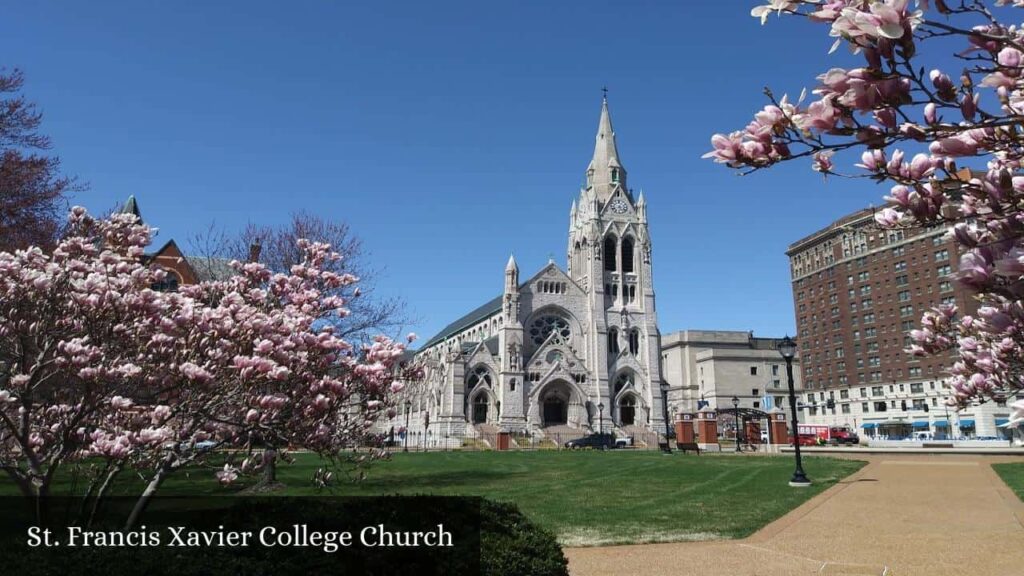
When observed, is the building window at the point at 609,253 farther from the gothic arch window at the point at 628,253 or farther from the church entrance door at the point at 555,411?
the church entrance door at the point at 555,411

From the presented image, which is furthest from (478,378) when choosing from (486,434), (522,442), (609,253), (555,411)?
(609,253)

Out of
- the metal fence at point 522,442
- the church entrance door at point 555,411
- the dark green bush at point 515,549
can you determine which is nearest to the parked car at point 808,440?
the metal fence at point 522,442

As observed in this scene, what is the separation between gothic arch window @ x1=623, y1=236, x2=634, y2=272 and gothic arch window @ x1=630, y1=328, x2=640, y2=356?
Result: 783 cm

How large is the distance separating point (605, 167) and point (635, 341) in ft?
Result: 74.9

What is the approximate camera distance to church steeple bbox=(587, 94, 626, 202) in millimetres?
77500

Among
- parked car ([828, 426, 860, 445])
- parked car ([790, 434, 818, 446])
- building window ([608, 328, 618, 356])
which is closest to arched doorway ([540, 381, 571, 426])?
building window ([608, 328, 618, 356])

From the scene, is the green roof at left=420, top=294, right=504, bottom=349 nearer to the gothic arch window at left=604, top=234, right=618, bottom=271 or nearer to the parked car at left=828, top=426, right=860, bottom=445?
the gothic arch window at left=604, top=234, right=618, bottom=271

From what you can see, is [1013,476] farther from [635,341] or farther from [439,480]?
[635,341]

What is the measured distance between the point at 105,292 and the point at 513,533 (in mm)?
4769

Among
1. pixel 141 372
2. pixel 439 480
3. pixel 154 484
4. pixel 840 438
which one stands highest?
pixel 141 372

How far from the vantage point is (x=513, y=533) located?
244 inches

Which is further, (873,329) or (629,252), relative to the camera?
(873,329)

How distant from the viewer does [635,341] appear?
7169cm

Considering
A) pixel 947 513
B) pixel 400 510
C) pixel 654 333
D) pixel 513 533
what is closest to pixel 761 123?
pixel 513 533
